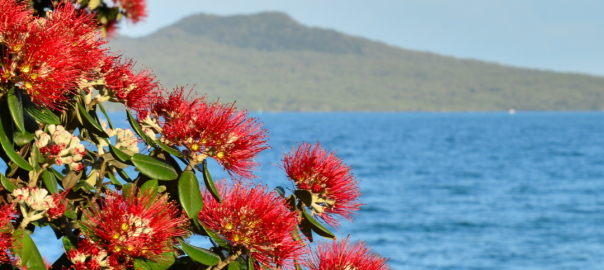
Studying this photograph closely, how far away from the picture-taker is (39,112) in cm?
145

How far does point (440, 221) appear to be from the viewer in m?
23.4

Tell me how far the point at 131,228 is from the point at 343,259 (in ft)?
2.30

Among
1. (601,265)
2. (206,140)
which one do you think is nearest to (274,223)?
(206,140)

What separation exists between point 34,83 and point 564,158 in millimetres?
57280

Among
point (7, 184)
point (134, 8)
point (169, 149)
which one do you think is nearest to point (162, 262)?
point (169, 149)

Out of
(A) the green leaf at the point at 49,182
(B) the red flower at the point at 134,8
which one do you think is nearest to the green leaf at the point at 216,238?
(A) the green leaf at the point at 49,182

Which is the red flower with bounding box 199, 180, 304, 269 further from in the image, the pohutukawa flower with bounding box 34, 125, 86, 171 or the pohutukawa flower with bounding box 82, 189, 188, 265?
the pohutukawa flower with bounding box 34, 125, 86, 171

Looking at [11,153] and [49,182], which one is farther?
[49,182]

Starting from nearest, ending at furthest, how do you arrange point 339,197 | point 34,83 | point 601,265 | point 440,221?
point 34,83
point 339,197
point 601,265
point 440,221

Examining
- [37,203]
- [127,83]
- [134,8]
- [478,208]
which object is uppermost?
[478,208]

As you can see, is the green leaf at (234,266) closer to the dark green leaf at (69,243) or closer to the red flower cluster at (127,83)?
the dark green leaf at (69,243)

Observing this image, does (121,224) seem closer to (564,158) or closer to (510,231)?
(510,231)

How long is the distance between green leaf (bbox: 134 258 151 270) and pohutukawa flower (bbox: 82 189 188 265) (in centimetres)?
1

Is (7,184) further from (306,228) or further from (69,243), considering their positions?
(306,228)
